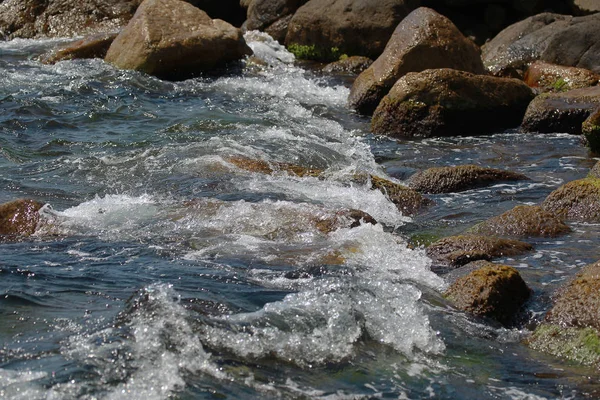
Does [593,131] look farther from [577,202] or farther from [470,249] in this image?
[470,249]

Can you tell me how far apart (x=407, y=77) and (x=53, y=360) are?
796 centimetres

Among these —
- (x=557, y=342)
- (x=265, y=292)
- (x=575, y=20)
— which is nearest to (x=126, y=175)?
(x=265, y=292)

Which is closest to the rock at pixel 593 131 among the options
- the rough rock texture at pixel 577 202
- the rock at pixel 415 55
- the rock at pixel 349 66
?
the rough rock texture at pixel 577 202

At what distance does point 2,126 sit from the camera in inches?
450

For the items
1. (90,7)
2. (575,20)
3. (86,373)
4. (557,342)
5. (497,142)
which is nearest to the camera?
Answer: (86,373)

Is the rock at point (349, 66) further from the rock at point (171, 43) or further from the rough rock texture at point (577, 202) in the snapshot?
the rough rock texture at point (577, 202)

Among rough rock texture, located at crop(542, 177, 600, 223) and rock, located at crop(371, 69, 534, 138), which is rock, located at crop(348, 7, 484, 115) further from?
rough rock texture, located at crop(542, 177, 600, 223)

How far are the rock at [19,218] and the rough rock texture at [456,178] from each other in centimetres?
376

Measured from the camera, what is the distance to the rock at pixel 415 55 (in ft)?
41.5

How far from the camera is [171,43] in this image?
Answer: 14.8m

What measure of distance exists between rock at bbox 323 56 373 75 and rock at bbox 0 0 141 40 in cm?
531

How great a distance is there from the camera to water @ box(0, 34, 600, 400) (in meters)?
4.36

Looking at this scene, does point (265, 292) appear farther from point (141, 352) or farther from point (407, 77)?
point (407, 77)

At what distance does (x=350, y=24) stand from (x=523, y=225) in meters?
10.8
